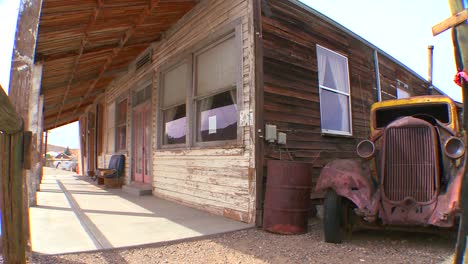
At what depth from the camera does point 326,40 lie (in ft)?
21.5

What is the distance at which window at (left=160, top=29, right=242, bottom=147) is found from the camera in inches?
214

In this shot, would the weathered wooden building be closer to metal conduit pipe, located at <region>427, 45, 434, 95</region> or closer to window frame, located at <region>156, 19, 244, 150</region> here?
window frame, located at <region>156, 19, 244, 150</region>

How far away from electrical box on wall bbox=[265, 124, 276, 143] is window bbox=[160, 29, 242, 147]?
56 centimetres

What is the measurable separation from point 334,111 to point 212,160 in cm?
273

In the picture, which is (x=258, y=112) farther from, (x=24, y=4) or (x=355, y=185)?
(x=24, y=4)

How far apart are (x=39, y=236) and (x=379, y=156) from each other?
4.29 m

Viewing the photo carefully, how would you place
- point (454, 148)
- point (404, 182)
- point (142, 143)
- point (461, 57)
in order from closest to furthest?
1. point (461, 57)
2. point (454, 148)
3. point (404, 182)
4. point (142, 143)

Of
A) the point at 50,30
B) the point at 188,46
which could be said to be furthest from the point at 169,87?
the point at 50,30

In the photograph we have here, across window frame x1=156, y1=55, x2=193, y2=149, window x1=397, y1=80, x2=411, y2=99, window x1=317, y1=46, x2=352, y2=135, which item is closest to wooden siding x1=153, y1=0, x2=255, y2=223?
window frame x1=156, y1=55, x2=193, y2=149

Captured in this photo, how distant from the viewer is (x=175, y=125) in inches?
284

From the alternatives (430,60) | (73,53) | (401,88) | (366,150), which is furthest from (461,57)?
(430,60)

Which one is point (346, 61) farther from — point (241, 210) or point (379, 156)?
point (241, 210)

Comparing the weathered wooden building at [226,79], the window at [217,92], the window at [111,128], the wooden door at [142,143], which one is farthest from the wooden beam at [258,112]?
the window at [111,128]

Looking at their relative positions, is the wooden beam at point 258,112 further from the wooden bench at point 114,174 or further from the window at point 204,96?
the wooden bench at point 114,174
